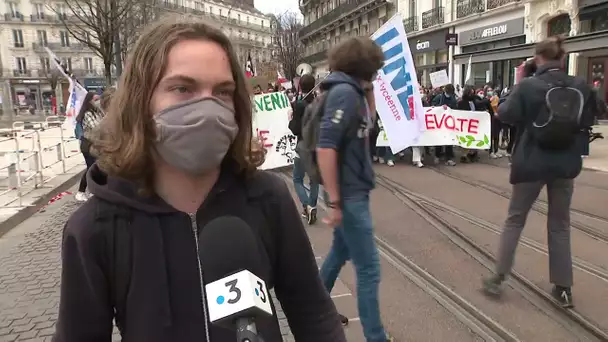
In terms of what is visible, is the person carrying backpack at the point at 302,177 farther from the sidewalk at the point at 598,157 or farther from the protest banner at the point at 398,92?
the sidewalk at the point at 598,157

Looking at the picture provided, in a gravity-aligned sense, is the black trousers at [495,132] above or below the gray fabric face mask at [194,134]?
below

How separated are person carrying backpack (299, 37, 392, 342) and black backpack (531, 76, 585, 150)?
4.64 ft

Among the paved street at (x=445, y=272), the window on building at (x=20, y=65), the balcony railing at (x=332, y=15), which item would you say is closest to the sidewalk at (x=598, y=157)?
the paved street at (x=445, y=272)

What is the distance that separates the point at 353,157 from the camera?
345 centimetres

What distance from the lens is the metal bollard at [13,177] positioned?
934cm

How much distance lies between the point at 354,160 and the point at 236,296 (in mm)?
2393

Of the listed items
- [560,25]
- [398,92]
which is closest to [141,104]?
[398,92]

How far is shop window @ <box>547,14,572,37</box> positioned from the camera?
74.0 feet

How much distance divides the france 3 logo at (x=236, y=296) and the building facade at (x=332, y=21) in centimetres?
3261

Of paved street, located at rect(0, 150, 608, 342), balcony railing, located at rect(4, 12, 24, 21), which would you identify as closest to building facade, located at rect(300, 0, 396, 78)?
paved street, located at rect(0, 150, 608, 342)

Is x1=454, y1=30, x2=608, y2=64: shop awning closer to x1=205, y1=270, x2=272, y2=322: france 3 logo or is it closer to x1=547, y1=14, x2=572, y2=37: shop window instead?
x1=547, y1=14, x2=572, y2=37: shop window

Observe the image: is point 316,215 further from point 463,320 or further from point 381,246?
point 463,320

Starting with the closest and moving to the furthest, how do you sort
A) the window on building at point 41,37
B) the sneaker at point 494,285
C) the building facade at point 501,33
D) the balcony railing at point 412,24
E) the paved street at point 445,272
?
the paved street at point 445,272
the sneaker at point 494,285
the building facade at point 501,33
the balcony railing at point 412,24
the window on building at point 41,37

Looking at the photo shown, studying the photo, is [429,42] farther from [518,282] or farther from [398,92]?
[518,282]
